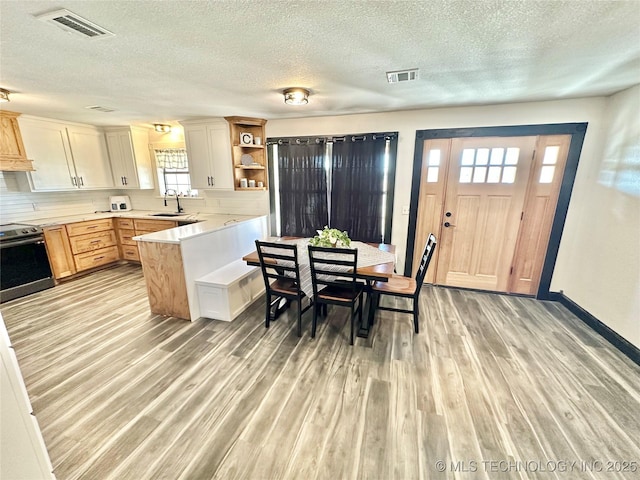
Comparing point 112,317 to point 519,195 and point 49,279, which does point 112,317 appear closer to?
point 49,279

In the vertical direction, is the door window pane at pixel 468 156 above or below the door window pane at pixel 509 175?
above

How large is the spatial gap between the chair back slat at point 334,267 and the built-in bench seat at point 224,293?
1054 millimetres

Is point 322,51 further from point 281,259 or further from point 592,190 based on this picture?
point 592,190

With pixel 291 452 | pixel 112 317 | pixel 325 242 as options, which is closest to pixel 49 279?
pixel 112 317

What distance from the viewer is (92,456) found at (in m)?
1.54

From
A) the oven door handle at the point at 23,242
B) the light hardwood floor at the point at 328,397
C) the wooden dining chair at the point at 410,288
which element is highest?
the oven door handle at the point at 23,242

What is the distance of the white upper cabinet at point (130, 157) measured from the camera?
14.8 ft

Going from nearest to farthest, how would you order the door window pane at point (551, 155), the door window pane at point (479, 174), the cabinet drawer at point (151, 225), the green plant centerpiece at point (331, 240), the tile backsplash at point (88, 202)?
the green plant centerpiece at point (331, 240), the door window pane at point (551, 155), the door window pane at point (479, 174), the tile backsplash at point (88, 202), the cabinet drawer at point (151, 225)

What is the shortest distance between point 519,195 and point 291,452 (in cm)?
370

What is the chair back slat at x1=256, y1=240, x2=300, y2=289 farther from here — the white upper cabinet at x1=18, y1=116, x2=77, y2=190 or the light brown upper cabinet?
the white upper cabinet at x1=18, y1=116, x2=77, y2=190

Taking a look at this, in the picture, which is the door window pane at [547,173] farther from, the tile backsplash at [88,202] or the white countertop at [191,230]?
the white countertop at [191,230]

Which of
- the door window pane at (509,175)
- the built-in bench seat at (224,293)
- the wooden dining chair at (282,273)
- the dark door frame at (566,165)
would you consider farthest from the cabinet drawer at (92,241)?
the door window pane at (509,175)

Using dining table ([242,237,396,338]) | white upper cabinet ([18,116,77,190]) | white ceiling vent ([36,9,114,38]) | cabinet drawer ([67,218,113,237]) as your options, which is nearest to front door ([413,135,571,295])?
dining table ([242,237,396,338])

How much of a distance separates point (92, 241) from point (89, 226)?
0.81ft
